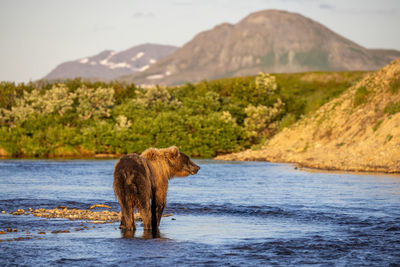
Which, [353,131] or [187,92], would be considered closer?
[353,131]

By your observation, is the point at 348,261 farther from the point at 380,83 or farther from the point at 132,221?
the point at 380,83

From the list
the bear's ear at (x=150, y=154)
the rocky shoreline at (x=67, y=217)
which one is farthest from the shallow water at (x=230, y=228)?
the bear's ear at (x=150, y=154)

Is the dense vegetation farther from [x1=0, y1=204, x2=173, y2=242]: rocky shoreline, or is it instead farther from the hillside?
[x1=0, y1=204, x2=173, y2=242]: rocky shoreline

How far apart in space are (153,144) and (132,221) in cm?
5173

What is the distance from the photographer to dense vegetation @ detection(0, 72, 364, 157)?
64625mm

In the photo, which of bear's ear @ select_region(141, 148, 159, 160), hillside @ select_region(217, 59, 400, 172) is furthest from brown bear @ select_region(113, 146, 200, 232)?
hillside @ select_region(217, 59, 400, 172)

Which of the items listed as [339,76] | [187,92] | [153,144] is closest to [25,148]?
[153,144]

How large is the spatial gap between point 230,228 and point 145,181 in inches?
124

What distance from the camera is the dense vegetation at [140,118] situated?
64.6 m

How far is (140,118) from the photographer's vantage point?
69.4 meters

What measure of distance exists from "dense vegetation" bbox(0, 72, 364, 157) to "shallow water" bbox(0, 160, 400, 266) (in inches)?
1383

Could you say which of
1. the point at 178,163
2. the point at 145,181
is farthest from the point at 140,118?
the point at 145,181

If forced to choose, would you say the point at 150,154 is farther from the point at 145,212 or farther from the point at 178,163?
the point at 145,212

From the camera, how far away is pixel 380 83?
168ft
